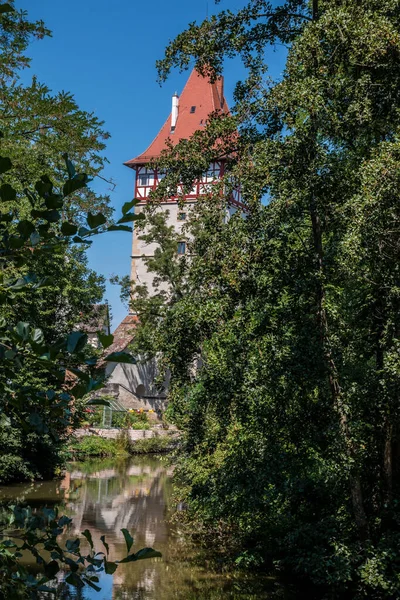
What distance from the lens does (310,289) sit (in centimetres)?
822

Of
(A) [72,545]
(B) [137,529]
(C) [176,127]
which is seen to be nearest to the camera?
(A) [72,545]

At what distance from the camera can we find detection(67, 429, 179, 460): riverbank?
28.8 m

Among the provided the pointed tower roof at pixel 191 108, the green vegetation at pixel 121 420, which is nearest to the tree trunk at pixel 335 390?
the green vegetation at pixel 121 420

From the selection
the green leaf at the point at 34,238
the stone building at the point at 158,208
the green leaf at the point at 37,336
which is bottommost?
the green leaf at the point at 37,336

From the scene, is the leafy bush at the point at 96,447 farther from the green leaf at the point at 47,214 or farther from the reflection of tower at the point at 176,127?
the green leaf at the point at 47,214

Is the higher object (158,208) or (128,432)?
(158,208)

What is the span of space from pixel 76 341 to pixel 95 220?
0.38 metres

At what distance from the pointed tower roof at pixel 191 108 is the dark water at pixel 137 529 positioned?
25.3 m

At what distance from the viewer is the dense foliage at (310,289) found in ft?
25.6

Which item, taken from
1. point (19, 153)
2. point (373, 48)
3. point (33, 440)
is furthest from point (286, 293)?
point (33, 440)

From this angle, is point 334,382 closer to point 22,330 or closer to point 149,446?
point 22,330

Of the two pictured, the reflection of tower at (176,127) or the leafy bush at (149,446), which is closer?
the leafy bush at (149,446)

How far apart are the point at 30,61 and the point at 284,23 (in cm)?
361

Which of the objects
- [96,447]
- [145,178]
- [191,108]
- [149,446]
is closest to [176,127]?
[191,108]
